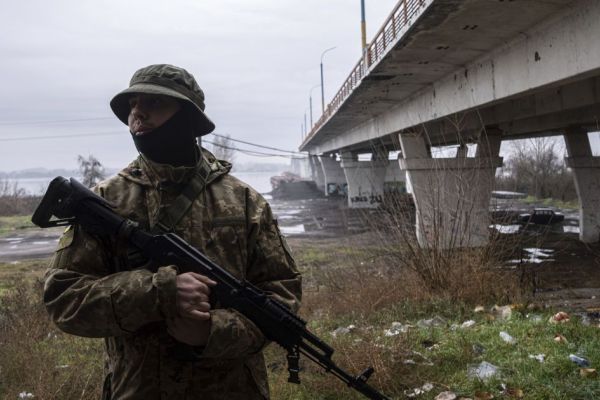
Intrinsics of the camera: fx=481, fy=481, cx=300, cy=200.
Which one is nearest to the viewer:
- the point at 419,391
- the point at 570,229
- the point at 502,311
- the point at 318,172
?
the point at 419,391

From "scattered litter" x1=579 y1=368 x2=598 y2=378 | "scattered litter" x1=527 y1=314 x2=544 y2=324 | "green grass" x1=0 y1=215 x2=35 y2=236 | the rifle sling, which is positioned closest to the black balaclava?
the rifle sling

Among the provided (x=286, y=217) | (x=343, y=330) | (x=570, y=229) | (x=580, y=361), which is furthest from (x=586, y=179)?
(x=286, y=217)

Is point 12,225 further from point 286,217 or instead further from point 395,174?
point 395,174

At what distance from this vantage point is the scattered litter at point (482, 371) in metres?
3.91

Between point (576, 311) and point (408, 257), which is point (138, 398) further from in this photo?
point (408, 257)

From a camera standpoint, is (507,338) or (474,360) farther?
(507,338)

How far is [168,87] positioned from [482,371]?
138 inches

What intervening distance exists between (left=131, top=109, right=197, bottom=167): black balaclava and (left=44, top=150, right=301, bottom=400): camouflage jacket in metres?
0.07

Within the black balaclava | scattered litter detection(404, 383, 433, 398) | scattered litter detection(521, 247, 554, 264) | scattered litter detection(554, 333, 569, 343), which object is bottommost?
scattered litter detection(521, 247, 554, 264)

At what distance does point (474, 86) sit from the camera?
997 centimetres

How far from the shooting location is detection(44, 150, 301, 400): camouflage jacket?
1598mm

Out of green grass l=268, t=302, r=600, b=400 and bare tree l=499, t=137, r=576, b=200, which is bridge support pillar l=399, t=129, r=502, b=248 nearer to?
green grass l=268, t=302, r=600, b=400

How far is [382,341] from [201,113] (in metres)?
3.51

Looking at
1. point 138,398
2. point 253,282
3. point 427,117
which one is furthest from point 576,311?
point 427,117
